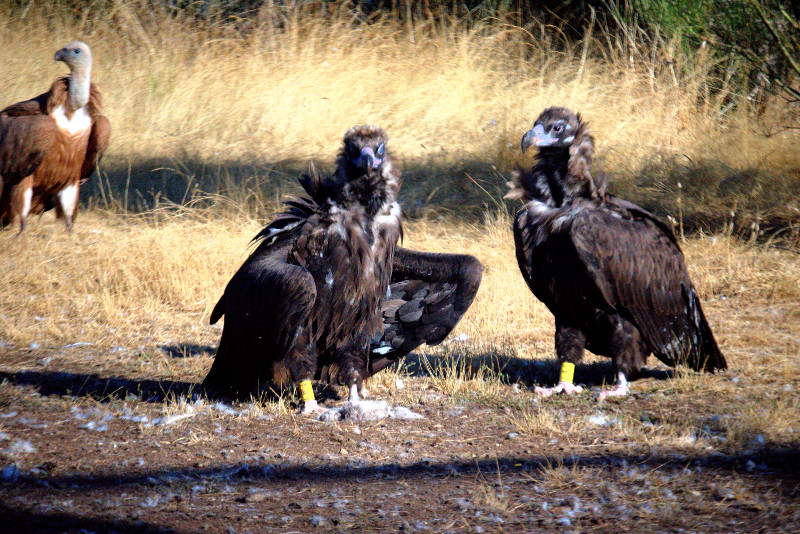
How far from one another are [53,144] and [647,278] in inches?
219

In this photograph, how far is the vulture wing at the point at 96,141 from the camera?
24.9ft

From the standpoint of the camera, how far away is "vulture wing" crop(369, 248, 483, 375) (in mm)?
4469

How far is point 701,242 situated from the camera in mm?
6973

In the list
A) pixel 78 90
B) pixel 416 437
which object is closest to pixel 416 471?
pixel 416 437

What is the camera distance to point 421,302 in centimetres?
453

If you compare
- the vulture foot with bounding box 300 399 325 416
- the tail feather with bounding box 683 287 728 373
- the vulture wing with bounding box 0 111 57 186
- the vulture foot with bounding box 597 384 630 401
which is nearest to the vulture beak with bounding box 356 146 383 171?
the vulture foot with bounding box 300 399 325 416

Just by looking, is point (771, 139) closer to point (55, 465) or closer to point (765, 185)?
point (765, 185)

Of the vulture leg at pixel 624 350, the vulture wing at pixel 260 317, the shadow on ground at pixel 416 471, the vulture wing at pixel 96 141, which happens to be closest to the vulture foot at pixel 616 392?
the vulture leg at pixel 624 350

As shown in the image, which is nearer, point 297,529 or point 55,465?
point 297,529

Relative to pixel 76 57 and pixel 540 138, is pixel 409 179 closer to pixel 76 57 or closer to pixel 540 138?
pixel 76 57

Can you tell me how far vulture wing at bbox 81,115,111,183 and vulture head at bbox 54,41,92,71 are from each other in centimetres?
52

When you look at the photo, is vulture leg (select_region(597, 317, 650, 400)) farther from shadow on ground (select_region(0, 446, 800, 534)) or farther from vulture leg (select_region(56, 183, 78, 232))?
vulture leg (select_region(56, 183, 78, 232))

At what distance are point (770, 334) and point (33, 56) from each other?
1052 cm

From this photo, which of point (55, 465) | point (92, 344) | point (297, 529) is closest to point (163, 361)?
point (92, 344)
